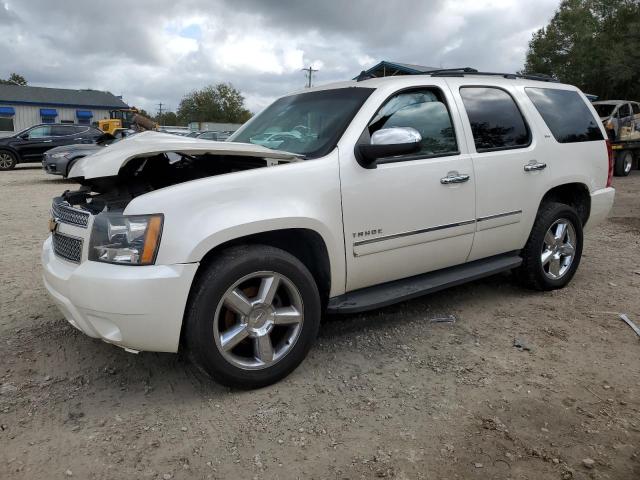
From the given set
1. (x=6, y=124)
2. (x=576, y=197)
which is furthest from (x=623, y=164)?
(x=6, y=124)

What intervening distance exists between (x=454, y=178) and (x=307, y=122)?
112cm

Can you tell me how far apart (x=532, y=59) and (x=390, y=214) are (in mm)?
41614

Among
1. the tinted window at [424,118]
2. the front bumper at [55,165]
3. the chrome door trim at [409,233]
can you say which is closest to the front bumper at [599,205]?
the chrome door trim at [409,233]

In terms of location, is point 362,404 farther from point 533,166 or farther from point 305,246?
point 533,166

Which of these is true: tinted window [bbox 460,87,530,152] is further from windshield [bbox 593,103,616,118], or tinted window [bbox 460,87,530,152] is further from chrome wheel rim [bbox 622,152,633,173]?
windshield [bbox 593,103,616,118]

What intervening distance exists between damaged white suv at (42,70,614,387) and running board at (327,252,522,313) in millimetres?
14

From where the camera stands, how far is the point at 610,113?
16484 millimetres

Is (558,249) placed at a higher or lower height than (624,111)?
lower

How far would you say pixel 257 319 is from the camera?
2.93m

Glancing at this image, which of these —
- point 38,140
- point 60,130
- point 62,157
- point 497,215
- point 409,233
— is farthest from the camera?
point 60,130

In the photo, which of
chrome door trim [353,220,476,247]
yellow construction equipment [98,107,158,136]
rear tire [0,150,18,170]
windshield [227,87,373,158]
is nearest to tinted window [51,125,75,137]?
rear tire [0,150,18,170]

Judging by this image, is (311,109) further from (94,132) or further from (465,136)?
(94,132)

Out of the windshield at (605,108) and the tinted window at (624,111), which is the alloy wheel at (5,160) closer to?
the windshield at (605,108)

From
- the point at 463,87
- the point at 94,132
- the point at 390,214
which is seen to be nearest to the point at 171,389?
the point at 390,214
